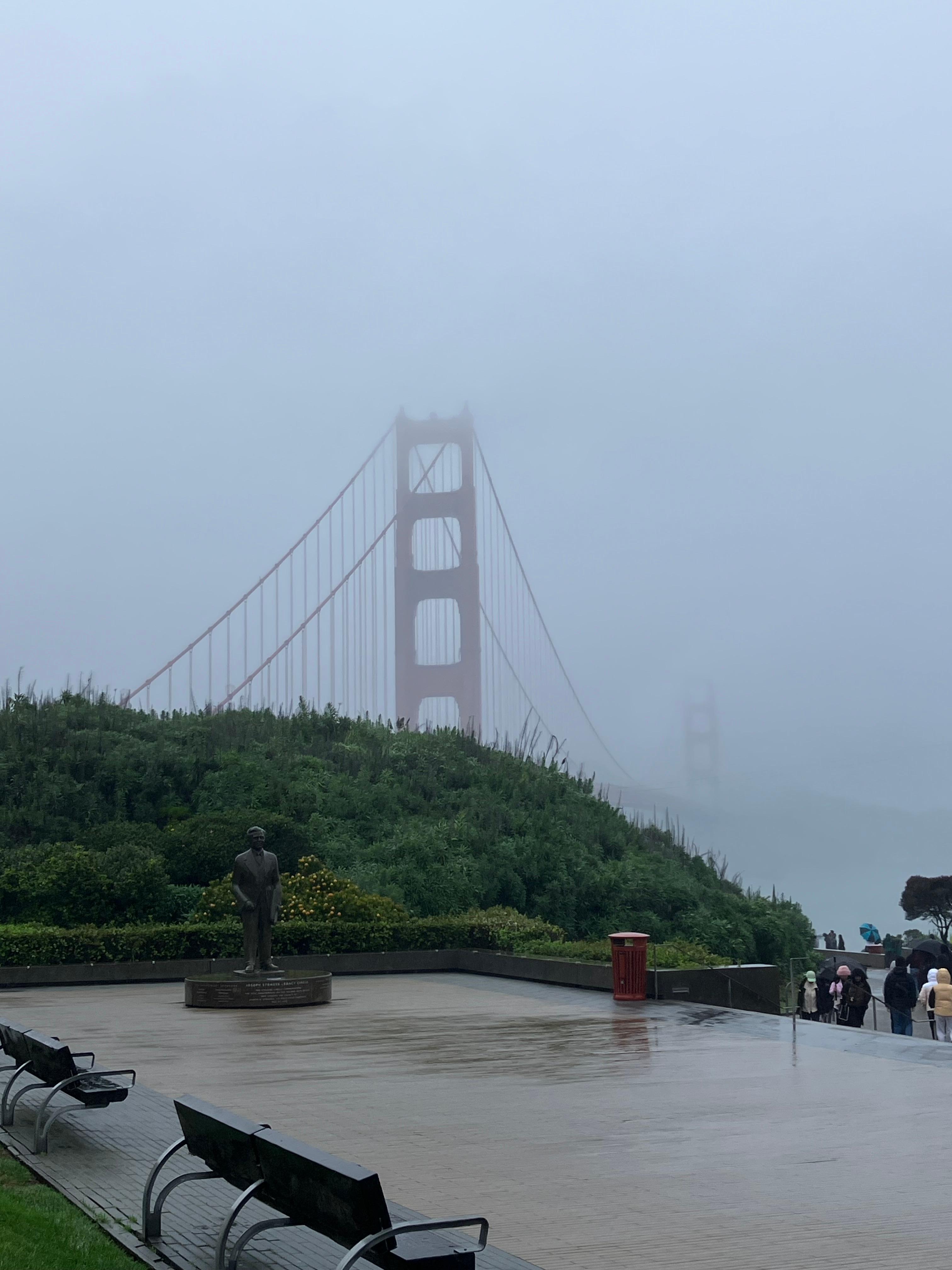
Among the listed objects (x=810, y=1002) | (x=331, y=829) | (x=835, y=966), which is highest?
(x=331, y=829)

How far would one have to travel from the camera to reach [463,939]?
19.8 metres

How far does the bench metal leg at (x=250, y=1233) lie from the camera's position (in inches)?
174

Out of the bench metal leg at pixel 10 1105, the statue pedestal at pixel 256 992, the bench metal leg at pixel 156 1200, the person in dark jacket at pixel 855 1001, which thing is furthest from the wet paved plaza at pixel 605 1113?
the person in dark jacket at pixel 855 1001

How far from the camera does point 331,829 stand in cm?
2783

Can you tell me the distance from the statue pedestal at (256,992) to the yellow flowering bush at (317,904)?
457 centimetres

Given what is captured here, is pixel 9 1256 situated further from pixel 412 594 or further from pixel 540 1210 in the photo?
pixel 412 594

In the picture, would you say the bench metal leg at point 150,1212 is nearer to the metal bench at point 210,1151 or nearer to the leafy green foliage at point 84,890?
the metal bench at point 210,1151

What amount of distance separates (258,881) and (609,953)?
452cm

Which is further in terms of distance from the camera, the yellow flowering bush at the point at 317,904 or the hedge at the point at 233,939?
the yellow flowering bush at the point at 317,904

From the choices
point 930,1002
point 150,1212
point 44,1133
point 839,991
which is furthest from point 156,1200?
point 839,991

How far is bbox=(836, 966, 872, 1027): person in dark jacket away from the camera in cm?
1502

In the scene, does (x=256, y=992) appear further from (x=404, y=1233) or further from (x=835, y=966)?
(x=835, y=966)

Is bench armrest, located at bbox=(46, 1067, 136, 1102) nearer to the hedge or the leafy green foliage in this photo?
the hedge

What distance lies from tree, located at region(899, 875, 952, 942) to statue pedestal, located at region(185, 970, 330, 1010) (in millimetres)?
48636
